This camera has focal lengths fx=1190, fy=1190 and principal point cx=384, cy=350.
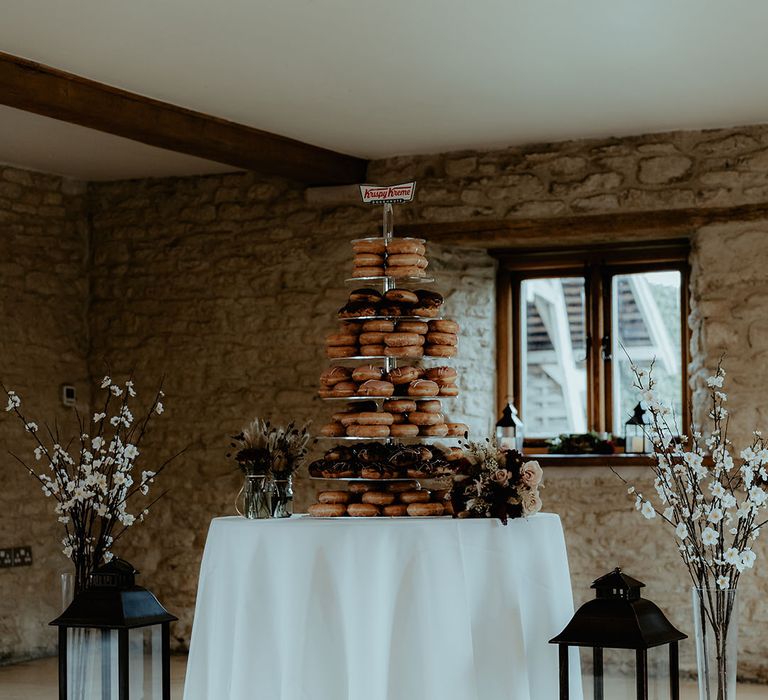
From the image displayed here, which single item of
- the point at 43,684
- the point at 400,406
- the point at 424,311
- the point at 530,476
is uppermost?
the point at 424,311

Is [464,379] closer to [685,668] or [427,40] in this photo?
[685,668]

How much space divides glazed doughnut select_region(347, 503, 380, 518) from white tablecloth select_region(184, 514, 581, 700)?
13cm

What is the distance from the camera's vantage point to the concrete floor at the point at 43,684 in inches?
223

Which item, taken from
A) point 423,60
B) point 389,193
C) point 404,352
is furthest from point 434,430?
point 423,60

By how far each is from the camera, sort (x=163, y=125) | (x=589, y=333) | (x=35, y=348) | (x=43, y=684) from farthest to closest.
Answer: (x=35, y=348), (x=589, y=333), (x=43, y=684), (x=163, y=125)

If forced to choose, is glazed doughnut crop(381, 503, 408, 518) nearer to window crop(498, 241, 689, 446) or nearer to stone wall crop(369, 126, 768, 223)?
stone wall crop(369, 126, 768, 223)

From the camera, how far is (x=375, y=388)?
13.6ft

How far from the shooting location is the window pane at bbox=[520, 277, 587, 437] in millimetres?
6828

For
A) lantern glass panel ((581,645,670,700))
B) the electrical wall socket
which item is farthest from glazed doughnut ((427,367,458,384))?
the electrical wall socket

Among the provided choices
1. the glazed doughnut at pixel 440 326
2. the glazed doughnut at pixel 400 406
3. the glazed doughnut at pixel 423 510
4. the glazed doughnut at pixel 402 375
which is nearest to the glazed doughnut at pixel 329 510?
the glazed doughnut at pixel 423 510

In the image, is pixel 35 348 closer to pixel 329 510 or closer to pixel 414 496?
pixel 329 510

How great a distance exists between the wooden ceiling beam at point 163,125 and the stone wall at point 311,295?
0.38m

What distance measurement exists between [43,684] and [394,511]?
2970 mm

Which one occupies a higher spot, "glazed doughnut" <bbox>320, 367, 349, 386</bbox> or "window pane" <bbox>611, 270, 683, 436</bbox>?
"window pane" <bbox>611, 270, 683, 436</bbox>
